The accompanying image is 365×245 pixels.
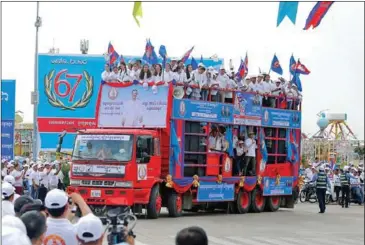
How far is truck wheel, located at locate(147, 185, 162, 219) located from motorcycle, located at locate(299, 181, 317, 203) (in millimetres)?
13145

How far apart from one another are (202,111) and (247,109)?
7.22 ft

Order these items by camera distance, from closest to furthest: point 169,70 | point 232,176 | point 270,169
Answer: point 169,70 → point 232,176 → point 270,169

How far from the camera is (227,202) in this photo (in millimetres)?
23922

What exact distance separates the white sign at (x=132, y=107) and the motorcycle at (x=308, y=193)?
514 inches

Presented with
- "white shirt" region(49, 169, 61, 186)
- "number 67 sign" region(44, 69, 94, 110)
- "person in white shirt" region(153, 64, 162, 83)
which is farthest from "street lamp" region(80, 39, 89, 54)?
"person in white shirt" region(153, 64, 162, 83)

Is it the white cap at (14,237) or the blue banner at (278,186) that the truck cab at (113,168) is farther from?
the white cap at (14,237)

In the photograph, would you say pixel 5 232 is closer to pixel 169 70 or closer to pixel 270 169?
pixel 169 70

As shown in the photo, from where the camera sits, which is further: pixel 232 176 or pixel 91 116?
pixel 91 116

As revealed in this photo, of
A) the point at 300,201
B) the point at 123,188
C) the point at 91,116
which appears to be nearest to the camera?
the point at 123,188

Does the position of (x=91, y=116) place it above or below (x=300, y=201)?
above

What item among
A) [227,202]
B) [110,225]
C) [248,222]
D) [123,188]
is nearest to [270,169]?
[227,202]

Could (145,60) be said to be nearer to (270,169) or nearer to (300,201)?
(270,169)

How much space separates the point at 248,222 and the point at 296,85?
6599 mm

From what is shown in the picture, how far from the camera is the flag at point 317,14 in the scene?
257 inches
